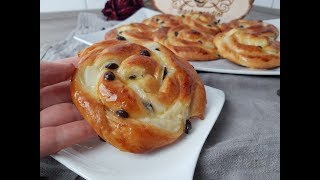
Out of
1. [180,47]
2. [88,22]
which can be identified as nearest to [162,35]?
[180,47]

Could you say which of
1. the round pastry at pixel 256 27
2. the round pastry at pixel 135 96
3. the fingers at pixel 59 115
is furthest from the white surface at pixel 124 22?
the fingers at pixel 59 115

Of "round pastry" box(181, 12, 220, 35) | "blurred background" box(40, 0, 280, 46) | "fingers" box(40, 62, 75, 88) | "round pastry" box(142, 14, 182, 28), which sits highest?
"fingers" box(40, 62, 75, 88)

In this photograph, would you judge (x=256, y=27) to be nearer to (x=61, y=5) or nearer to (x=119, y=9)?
(x=119, y=9)

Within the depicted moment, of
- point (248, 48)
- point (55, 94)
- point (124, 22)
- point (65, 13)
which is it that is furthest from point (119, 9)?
point (55, 94)

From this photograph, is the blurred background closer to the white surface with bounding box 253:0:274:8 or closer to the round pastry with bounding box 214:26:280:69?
the white surface with bounding box 253:0:274:8

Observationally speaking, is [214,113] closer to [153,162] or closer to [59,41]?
[153,162]

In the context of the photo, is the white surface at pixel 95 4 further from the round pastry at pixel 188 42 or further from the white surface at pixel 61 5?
the round pastry at pixel 188 42

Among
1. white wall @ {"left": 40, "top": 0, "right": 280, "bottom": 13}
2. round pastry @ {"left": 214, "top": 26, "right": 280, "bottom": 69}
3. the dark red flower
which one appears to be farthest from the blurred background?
round pastry @ {"left": 214, "top": 26, "right": 280, "bottom": 69}
